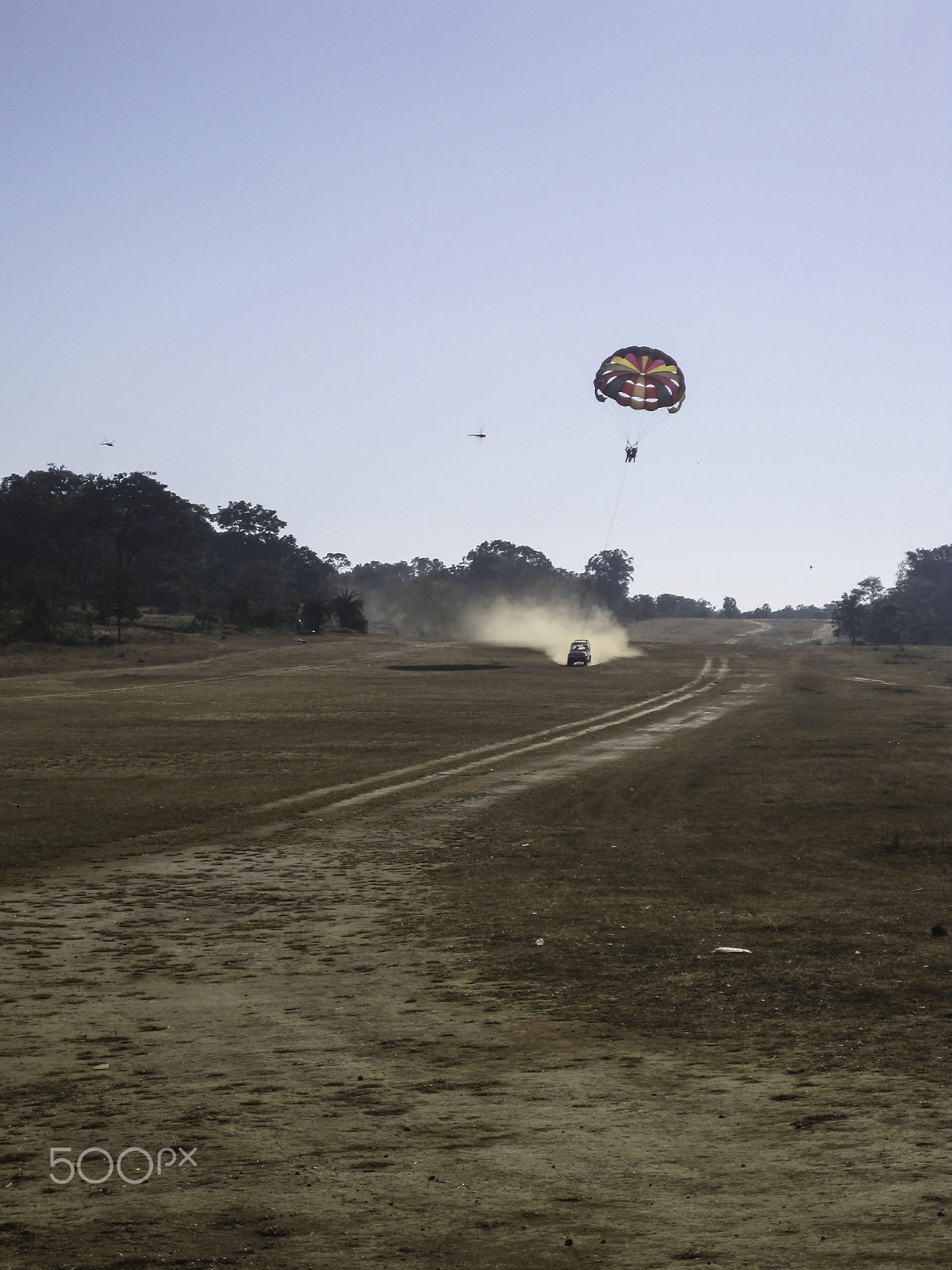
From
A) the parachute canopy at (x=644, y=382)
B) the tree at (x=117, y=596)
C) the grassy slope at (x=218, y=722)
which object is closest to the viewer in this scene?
the grassy slope at (x=218, y=722)

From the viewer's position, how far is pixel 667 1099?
27.0ft

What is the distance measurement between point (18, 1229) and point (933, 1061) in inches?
266

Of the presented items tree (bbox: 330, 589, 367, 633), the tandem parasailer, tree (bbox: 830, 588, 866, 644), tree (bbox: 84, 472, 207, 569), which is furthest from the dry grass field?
tree (bbox: 830, 588, 866, 644)

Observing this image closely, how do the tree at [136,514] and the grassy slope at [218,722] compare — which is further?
the tree at [136,514]

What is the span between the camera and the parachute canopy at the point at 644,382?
6338 centimetres

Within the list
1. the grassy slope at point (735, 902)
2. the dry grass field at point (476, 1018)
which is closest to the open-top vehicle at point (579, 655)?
the grassy slope at point (735, 902)

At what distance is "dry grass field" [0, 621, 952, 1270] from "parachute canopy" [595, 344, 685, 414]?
3834cm

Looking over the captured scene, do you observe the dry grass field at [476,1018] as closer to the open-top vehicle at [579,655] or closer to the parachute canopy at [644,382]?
the parachute canopy at [644,382]

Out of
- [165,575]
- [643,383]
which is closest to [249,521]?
[165,575]

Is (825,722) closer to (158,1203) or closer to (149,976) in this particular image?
(149,976)

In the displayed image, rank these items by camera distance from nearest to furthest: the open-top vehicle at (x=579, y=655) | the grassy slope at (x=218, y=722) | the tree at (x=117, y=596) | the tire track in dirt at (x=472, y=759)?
the grassy slope at (x=218, y=722)
the tire track in dirt at (x=472, y=759)
the open-top vehicle at (x=579, y=655)
the tree at (x=117, y=596)

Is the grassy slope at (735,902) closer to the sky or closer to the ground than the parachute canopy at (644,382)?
closer to the ground

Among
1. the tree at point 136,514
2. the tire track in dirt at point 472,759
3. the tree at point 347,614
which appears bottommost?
the tire track in dirt at point 472,759

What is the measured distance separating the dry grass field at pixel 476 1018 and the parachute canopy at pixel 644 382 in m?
38.3
